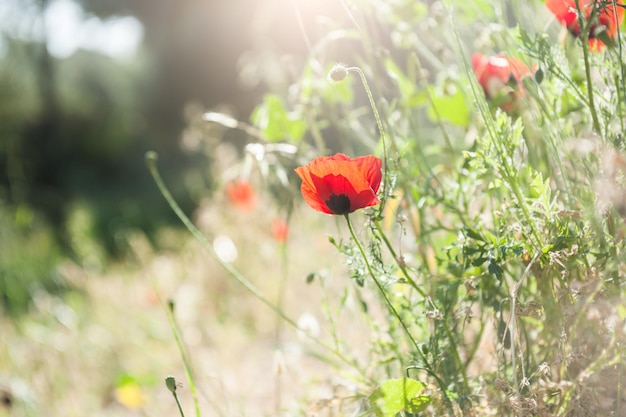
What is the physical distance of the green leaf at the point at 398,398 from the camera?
95 centimetres

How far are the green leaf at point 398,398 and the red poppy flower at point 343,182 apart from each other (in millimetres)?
260

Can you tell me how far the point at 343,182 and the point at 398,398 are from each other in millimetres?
328

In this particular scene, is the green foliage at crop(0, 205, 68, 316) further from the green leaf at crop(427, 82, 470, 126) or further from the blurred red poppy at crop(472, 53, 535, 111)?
the blurred red poppy at crop(472, 53, 535, 111)

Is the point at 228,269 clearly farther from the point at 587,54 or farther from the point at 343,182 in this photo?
the point at 587,54

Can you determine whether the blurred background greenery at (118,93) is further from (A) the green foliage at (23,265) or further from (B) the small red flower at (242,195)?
(B) the small red flower at (242,195)

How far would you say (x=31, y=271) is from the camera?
4.73 m

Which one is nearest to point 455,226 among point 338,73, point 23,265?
point 338,73

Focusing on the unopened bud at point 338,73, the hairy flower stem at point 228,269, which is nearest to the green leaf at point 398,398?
A: the hairy flower stem at point 228,269

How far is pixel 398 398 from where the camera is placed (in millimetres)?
971

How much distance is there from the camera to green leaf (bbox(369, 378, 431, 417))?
0.95 meters

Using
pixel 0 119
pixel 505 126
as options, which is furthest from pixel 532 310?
pixel 0 119

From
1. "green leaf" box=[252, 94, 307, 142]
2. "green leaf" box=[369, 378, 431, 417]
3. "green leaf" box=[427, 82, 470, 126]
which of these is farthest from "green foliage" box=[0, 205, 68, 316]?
"green leaf" box=[369, 378, 431, 417]

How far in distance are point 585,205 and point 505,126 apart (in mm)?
158

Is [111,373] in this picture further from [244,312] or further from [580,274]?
[580,274]
